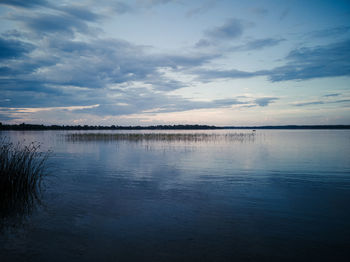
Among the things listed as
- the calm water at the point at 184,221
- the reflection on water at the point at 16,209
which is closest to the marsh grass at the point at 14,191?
the reflection on water at the point at 16,209

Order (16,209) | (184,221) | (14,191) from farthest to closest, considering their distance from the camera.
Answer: (14,191) → (16,209) → (184,221)

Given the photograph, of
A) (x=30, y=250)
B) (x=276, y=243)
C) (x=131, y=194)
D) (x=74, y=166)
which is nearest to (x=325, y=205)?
(x=276, y=243)

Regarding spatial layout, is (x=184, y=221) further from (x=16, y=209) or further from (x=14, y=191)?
(x=14, y=191)

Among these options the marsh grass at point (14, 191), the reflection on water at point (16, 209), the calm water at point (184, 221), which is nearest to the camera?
the calm water at point (184, 221)

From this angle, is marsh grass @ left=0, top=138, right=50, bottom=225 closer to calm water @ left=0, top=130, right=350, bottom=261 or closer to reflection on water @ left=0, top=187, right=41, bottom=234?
reflection on water @ left=0, top=187, right=41, bottom=234

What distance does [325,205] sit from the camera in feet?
26.9

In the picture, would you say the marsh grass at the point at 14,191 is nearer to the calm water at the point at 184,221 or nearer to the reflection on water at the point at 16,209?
the reflection on water at the point at 16,209

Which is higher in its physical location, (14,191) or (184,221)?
(14,191)

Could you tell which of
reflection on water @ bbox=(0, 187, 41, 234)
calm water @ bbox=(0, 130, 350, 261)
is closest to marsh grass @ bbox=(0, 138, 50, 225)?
reflection on water @ bbox=(0, 187, 41, 234)

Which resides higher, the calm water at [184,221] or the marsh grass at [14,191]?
the marsh grass at [14,191]

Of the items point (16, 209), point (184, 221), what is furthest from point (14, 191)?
point (184, 221)

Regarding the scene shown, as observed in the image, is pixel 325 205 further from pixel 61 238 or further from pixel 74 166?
pixel 74 166

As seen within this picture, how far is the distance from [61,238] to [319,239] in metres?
6.37

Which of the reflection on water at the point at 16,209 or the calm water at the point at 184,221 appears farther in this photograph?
the reflection on water at the point at 16,209
